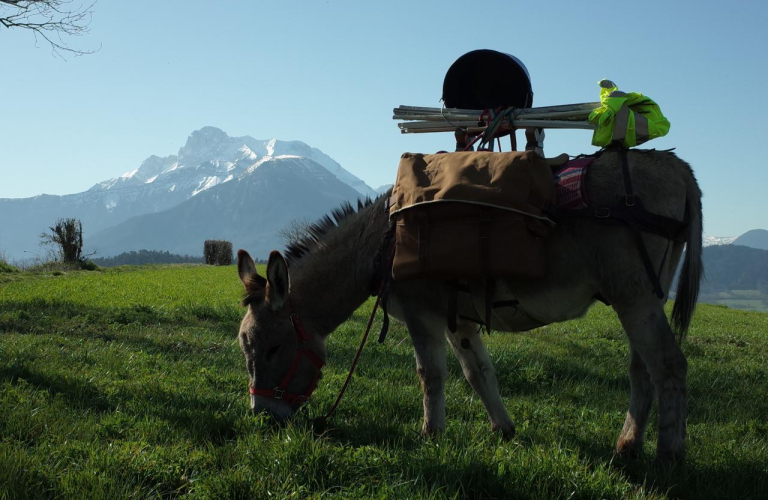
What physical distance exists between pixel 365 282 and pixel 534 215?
1.75 metres

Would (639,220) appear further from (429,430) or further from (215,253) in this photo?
(215,253)

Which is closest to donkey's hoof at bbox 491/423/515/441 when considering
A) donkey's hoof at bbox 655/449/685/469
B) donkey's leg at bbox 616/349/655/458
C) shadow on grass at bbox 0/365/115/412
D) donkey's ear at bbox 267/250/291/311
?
donkey's leg at bbox 616/349/655/458

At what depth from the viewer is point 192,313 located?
1190 centimetres

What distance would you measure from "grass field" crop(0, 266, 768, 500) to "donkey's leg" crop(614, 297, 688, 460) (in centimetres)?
20

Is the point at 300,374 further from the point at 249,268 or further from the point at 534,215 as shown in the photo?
the point at 534,215

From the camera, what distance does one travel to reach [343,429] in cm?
470

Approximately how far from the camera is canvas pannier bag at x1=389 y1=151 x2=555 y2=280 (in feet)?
13.2

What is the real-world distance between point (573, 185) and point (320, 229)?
248 centimetres

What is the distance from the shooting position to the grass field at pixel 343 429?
3.44m

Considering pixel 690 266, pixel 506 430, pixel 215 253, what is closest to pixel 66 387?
pixel 506 430

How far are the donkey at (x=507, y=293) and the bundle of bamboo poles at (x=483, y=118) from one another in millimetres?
552

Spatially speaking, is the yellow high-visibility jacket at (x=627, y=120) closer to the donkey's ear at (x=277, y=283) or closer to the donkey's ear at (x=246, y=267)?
the donkey's ear at (x=277, y=283)

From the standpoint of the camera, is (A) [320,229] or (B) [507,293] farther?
(A) [320,229]

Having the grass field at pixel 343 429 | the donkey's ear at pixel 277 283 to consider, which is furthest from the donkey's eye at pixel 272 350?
the grass field at pixel 343 429
